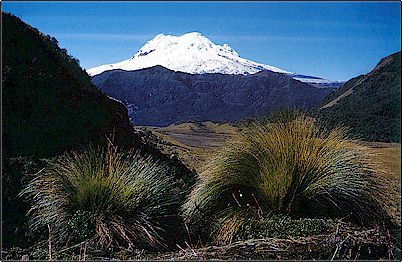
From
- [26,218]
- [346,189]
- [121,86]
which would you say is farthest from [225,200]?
[121,86]

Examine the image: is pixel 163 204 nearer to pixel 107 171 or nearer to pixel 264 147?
pixel 107 171

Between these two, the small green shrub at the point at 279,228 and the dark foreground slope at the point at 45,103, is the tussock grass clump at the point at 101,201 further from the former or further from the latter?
the small green shrub at the point at 279,228

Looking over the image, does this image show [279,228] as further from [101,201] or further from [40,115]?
[40,115]

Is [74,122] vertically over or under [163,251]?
over

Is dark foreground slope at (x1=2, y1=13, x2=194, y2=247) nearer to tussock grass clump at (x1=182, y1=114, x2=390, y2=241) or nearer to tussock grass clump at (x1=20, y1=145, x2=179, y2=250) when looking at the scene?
tussock grass clump at (x1=20, y1=145, x2=179, y2=250)

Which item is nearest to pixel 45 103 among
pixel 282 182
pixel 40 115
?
pixel 40 115

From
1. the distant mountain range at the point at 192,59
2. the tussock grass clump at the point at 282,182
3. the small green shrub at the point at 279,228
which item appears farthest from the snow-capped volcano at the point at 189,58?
the small green shrub at the point at 279,228

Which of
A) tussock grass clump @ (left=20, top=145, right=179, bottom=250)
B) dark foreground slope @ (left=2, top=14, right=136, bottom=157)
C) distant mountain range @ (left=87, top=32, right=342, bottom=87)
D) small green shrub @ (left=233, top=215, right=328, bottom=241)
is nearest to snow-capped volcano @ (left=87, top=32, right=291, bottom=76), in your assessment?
distant mountain range @ (left=87, top=32, right=342, bottom=87)
